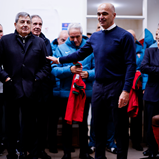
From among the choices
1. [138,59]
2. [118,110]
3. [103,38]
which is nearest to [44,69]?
[103,38]

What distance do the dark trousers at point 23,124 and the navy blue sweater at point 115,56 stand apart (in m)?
0.89

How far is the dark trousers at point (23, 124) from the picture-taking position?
2500 mm

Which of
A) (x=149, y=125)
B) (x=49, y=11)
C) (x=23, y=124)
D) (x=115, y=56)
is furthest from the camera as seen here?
(x=49, y=11)

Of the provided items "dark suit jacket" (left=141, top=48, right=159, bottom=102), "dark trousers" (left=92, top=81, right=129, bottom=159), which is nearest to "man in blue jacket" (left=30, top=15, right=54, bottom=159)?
"dark trousers" (left=92, top=81, right=129, bottom=159)

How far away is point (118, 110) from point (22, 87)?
1.05 m

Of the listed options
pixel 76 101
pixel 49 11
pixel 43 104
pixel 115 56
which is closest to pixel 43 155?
pixel 43 104

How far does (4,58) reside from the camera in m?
2.53

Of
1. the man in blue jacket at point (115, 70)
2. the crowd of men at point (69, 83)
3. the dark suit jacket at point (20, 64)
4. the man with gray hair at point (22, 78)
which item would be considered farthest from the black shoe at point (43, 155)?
the man in blue jacket at point (115, 70)

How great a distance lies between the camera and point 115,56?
2.11 m

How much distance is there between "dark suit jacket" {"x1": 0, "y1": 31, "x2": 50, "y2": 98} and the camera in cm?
245

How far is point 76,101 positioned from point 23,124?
0.66 metres

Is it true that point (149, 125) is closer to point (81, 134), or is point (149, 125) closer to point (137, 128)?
point (137, 128)

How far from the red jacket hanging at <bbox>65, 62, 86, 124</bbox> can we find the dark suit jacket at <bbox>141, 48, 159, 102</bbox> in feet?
2.66

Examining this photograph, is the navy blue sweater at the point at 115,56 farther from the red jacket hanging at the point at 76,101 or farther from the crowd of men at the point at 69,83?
the red jacket hanging at the point at 76,101
